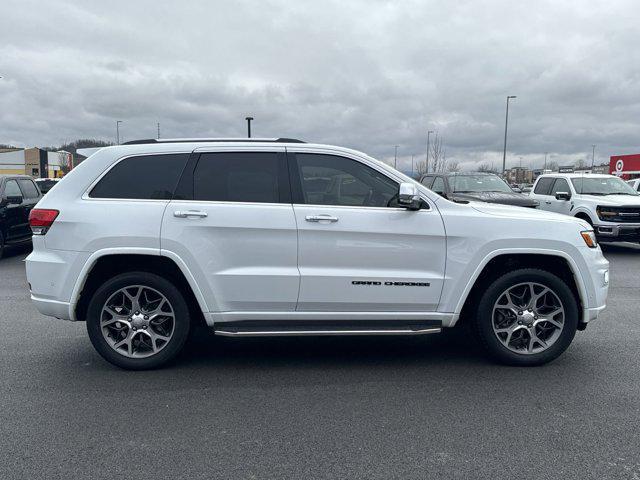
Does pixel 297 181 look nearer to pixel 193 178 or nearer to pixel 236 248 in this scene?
pixel 236 248

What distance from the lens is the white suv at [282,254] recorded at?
4.36 meters

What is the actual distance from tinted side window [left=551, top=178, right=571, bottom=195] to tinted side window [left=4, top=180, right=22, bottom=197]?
42.9 feet

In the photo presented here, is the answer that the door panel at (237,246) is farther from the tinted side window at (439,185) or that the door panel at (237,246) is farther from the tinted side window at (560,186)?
the tinted side window at (560,186)

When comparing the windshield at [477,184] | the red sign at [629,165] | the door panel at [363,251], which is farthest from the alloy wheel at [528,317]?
the red sign at [629,165]

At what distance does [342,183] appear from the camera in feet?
15.0

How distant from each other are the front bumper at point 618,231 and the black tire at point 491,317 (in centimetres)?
842

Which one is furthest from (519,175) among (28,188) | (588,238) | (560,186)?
(588,238)

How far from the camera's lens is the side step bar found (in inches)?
172

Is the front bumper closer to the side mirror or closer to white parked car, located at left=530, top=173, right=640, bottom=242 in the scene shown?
white parked car, located at left=530, top=173, right=640, bottom=242

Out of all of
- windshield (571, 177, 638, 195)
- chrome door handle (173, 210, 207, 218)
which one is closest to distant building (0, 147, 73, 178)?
windshield (571, 177, 638, 195)

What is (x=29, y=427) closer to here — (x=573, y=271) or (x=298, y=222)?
(x=298, y=222)

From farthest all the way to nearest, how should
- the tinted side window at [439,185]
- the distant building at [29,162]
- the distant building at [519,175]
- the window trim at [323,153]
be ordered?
the distant building at [519,175] → the distant building at [29,162] → the tinted side window at [439,185] → the window trim at [323,153]

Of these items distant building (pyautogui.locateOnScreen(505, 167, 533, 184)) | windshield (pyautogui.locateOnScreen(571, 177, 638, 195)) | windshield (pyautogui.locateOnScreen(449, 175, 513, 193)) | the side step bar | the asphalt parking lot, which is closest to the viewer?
the asphalt parking lot

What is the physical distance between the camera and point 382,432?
349 centimetres
